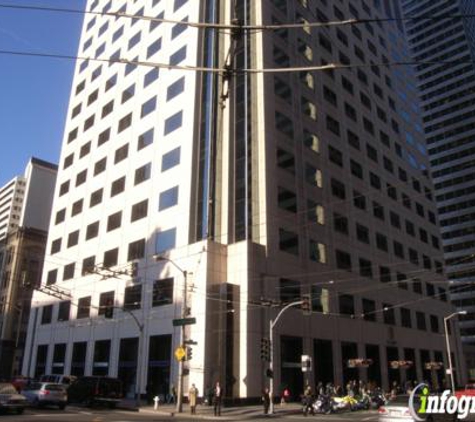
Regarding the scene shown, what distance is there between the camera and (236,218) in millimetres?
43250

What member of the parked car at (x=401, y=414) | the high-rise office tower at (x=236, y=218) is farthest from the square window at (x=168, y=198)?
the parked car at (x=401, y=414)

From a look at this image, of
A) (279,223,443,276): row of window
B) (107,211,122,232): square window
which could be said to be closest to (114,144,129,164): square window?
(107,211,122,232): square window

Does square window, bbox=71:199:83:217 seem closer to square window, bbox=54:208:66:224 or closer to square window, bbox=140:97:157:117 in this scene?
square window, bbox=54:208:66:224

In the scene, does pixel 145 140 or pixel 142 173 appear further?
pixel 145 140

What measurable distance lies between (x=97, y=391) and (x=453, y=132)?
430 ft

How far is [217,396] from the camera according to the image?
94.9 ft

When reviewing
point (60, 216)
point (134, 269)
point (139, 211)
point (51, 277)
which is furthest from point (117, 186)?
point (51, 277)

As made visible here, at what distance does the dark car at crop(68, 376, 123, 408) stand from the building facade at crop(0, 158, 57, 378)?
3761 cm

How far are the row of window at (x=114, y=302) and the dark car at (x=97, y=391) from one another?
175 inches

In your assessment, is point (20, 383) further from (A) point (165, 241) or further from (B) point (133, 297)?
(A) point (165, 241)

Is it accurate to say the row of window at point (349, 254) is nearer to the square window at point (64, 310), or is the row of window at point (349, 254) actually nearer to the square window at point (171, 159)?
the square window at point (171, 159)

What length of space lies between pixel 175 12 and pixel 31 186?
72.0 meters

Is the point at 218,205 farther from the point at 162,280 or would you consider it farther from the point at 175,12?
the point at 175,12

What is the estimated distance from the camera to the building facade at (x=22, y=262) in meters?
85.7
